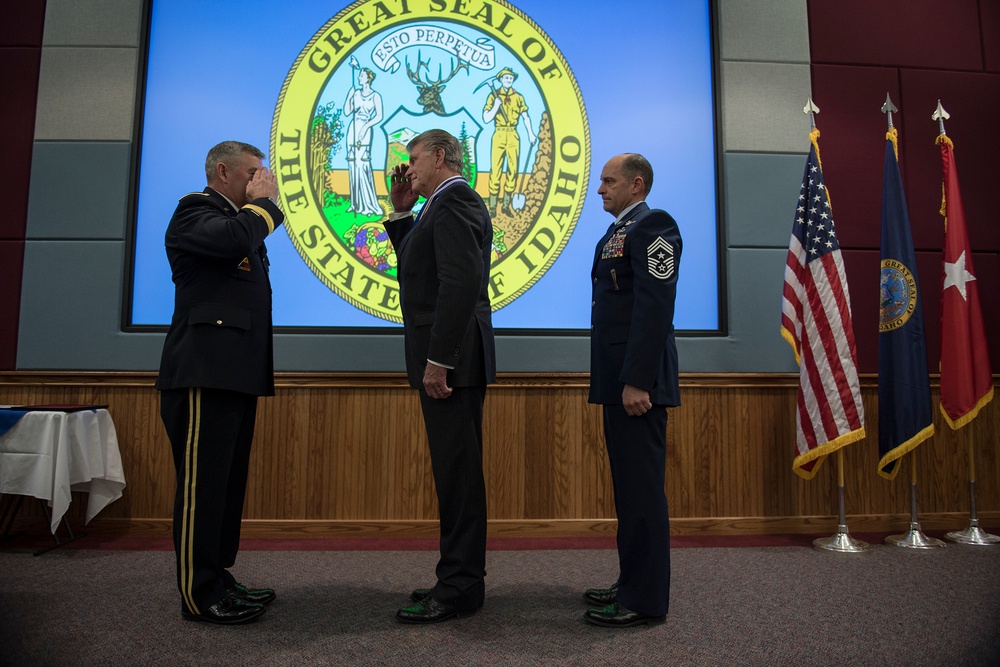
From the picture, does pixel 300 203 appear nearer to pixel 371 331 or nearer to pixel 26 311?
pixel 371 331

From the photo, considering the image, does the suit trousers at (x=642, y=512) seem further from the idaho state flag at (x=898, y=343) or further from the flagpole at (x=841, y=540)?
the idaho state flag at (x=898, y=343)

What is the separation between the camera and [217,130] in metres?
3.20

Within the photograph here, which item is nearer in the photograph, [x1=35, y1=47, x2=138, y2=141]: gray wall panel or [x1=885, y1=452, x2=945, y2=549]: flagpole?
[x1=885, y1=452, x2=945, y2=549]: flagpole

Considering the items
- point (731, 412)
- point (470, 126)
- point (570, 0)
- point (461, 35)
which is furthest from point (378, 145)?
point (731, 412)

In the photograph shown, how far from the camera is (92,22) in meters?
3.28

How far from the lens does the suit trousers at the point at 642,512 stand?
1778 mm

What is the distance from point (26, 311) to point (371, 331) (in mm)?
1716

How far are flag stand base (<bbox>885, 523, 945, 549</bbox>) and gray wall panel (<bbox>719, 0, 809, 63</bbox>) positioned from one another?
2.48m

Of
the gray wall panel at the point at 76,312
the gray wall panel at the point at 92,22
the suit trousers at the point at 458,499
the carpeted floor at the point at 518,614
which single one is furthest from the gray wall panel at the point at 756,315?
the gray wall panel at the point at 92,22

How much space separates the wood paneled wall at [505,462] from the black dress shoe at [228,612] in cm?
122

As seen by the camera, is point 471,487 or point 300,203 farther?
point 300,203

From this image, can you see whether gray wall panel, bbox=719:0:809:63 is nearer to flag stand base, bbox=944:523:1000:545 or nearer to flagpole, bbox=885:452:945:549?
flagpole, bbox=885:452:945:549

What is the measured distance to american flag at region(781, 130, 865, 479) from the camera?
Result: 2916 millimetres

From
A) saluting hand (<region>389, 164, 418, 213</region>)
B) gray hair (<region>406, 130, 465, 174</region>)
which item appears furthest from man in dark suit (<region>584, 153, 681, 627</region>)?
saluting hand (<region>389, 164, 418, 213</region>)
